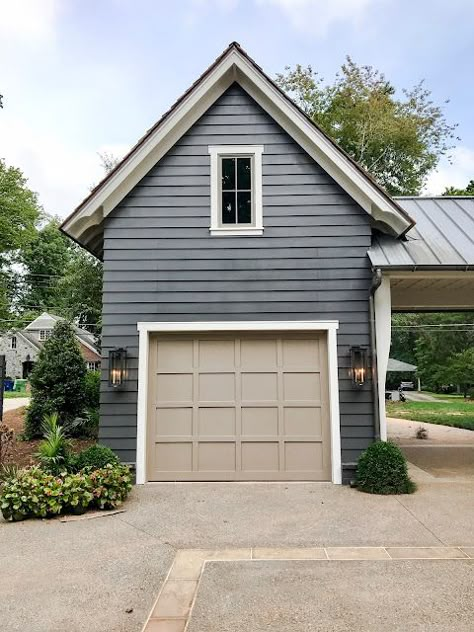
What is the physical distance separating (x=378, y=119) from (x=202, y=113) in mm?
16221

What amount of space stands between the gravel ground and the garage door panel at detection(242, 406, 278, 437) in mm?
2974

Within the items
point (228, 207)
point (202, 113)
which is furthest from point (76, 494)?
point (202, 113)

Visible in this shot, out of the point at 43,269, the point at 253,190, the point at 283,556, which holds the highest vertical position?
the point at 43,269

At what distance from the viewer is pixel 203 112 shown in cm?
734

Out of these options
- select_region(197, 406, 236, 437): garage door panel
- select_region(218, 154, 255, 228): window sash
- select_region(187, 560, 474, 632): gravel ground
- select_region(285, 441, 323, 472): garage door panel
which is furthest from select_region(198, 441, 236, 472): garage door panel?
select_region(218, 154, 255, 228): window sash

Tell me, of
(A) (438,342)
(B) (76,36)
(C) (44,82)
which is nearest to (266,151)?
(B) (76,36)

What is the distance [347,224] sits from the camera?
715 cm

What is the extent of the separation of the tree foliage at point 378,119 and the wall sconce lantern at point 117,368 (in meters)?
17.7

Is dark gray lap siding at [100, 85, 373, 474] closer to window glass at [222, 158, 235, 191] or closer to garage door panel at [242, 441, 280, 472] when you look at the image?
window glass at [222, 158, 235, 191]

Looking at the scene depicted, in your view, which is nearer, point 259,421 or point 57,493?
point 57,493

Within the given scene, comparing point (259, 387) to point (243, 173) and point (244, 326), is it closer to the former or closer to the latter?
point (244, 326)

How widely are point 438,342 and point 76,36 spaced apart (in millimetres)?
26106

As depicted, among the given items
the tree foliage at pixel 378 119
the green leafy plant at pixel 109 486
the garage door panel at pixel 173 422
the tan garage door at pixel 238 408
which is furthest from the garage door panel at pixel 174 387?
the tree foliage at pixel 378 119

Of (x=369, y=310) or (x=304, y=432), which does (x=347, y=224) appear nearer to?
(x=369, y=310)
